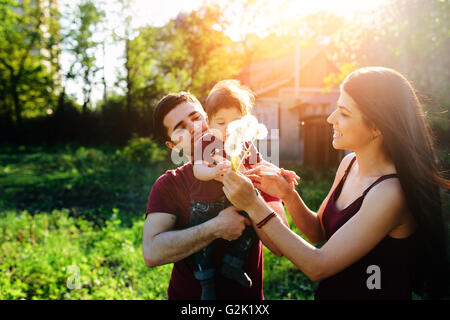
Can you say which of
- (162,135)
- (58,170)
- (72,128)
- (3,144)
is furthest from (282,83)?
(3,144)

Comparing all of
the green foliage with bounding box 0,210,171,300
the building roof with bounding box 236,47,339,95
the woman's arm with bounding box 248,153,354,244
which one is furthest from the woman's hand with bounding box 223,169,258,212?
the building roof with bounding box 236,47,339,95

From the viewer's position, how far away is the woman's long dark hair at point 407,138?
1.70 meters

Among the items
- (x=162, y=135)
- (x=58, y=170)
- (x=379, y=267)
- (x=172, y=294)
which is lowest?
(x=58, y=170)

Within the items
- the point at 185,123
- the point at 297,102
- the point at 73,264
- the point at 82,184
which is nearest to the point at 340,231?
the point at 185,123

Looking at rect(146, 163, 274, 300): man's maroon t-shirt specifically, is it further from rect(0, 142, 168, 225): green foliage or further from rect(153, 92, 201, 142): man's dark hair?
rect(0, 142, 168, 225): green foliage

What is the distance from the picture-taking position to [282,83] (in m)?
15.1

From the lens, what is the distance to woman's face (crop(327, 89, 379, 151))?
1.79 m

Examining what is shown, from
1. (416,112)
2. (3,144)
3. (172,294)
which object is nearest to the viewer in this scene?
(416,112)

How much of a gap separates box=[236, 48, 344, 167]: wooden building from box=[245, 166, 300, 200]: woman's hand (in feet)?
26.9

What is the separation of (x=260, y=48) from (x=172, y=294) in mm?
17704

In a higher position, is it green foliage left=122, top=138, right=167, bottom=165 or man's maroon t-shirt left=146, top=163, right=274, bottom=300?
man's maroon t-shirt left=146, top=163, right=274, bottom=300

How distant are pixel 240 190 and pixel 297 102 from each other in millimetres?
13626
